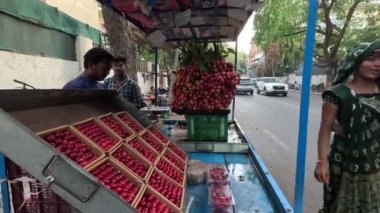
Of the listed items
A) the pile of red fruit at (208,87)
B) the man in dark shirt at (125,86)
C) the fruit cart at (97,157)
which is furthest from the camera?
the man in dark shirt at (125,86)

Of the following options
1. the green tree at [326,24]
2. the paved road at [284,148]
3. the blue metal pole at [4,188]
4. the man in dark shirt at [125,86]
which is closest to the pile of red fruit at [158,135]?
the man in dark shirt at [125,86]

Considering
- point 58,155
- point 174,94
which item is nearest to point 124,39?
point 174,94

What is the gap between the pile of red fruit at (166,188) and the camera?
2.17m

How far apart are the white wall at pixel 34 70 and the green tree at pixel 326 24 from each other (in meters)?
12.9

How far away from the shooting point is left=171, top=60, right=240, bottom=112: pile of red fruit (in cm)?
419

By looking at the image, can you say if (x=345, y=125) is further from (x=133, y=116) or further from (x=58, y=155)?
(x=133, y=116)

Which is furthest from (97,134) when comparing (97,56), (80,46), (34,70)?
Result: (80,46)

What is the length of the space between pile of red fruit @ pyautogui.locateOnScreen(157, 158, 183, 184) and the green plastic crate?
154 cm

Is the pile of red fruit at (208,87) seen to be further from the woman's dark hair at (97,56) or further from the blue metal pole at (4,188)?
the blue metal pole at (4,188)

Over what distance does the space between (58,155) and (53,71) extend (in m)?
8.37

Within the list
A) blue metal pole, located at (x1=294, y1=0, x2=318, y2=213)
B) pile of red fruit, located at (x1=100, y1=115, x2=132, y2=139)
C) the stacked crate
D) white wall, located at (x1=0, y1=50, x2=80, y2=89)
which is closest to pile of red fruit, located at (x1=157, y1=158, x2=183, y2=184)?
the stacked crate

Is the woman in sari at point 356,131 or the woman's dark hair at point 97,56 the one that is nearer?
the woman in sari at point 356,131

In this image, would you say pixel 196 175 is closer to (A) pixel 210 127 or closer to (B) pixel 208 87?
(A) pixel 210 127

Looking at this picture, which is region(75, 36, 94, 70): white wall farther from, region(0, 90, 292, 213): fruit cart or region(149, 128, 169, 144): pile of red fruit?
region(149, 128, 169, 144): pile of red fruit
